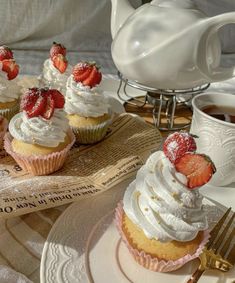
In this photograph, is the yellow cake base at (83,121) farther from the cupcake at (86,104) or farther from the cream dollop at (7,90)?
the cream dollop at (7,90)

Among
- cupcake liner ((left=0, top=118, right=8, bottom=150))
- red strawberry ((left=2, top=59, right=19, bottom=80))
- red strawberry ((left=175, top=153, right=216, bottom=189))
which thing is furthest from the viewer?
red strawberry ((left=2, top=59, right=19, bottom=80))

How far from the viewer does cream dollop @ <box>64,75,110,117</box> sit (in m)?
1.21

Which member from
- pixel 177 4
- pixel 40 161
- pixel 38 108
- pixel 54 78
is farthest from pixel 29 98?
Result: pixel 177 4

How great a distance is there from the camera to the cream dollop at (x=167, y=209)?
2.56 feet

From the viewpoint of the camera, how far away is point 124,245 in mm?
828

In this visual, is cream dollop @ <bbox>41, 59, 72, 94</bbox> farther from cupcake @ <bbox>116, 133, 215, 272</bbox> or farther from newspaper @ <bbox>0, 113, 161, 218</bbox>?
cupcake @ <bbox>116, 133, 215, 272</bbox>

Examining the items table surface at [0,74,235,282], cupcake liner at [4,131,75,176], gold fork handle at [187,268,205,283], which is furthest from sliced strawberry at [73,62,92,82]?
gold fork handle at [187,268,205,283]

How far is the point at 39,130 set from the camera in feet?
3.51

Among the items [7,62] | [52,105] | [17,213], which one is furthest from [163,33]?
[17,213]

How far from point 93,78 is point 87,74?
0.02m

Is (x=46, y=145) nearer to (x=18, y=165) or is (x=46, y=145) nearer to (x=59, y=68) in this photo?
(x=18, y=165)

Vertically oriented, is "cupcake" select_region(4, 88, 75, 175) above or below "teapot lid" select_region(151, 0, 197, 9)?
below

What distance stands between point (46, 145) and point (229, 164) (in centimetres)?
44

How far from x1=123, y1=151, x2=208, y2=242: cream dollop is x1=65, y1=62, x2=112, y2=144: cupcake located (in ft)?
1.34
